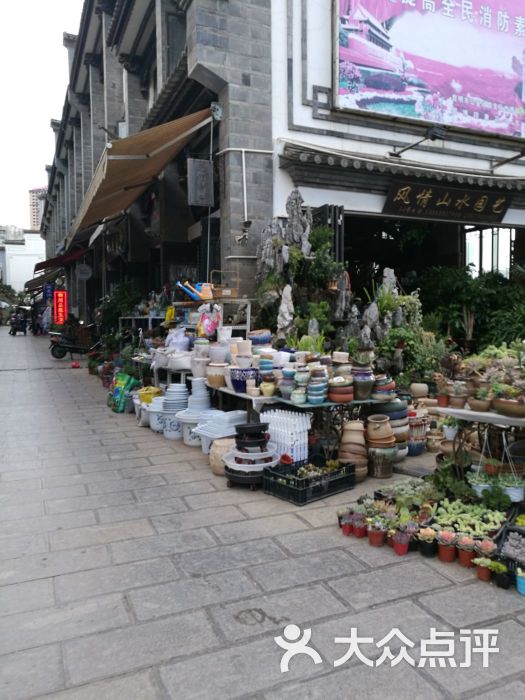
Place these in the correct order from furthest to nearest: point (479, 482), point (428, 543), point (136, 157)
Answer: point (136, 157), point (479, 482), point (428, 543)

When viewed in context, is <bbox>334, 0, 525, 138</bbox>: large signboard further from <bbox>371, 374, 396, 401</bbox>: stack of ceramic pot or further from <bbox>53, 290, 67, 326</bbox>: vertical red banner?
<bbox>53, 290, 67, 326</bbox>: vertical red banner

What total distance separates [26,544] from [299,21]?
10.1m

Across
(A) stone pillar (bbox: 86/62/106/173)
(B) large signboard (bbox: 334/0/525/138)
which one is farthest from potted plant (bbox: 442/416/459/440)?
(A) stone pillar (bbox: 86/62/106/173)

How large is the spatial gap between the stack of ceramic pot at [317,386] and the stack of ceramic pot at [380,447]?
0.57 m

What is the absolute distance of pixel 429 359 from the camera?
9328 millimetres

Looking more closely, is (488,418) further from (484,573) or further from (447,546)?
(484,573)

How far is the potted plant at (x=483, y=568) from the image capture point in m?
3.39

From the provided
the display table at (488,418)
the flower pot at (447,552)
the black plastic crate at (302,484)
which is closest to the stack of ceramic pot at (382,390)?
the black plastic crate at (302,484)

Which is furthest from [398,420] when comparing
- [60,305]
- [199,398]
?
[60,305]

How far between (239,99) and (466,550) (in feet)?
28.5

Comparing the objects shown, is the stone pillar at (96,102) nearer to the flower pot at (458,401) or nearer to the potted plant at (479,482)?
the flower pot at (458,401)

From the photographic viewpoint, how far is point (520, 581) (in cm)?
324

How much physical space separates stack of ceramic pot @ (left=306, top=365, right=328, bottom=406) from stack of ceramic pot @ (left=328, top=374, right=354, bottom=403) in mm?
63

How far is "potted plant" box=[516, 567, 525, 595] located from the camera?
3.23 m
